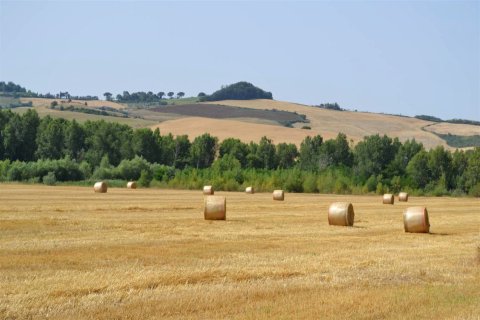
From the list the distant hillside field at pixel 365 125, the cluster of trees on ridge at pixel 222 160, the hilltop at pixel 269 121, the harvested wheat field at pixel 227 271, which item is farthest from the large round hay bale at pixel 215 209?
the distant hillside field at pixel 365 125

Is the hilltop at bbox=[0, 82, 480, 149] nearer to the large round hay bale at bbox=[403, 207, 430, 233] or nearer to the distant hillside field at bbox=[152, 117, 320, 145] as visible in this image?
the distant hillside field at bbox=[152, 117, 320, 145]

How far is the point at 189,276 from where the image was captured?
12781mm

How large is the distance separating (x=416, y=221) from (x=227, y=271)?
10845 millimetres

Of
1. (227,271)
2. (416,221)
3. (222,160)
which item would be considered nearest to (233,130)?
(222,160)

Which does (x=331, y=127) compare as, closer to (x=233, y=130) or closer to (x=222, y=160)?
(x=233, y=130)

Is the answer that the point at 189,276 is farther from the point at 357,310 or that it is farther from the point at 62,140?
the point at 62,140

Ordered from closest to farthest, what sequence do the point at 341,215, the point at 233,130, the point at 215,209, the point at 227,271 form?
the point at 227,271, the point at 341,215, the point at 215,209, the point at 233,130

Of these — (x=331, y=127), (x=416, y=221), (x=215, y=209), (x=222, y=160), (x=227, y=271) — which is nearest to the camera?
(x=227, y=271)

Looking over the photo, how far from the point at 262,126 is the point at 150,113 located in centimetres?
Result: 2917

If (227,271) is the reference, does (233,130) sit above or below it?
above

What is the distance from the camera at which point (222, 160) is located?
84.8 m

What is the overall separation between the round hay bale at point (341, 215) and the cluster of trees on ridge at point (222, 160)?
1635 inches

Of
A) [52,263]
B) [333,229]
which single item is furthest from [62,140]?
[52,263]

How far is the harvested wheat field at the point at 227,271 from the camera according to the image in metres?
10.6
